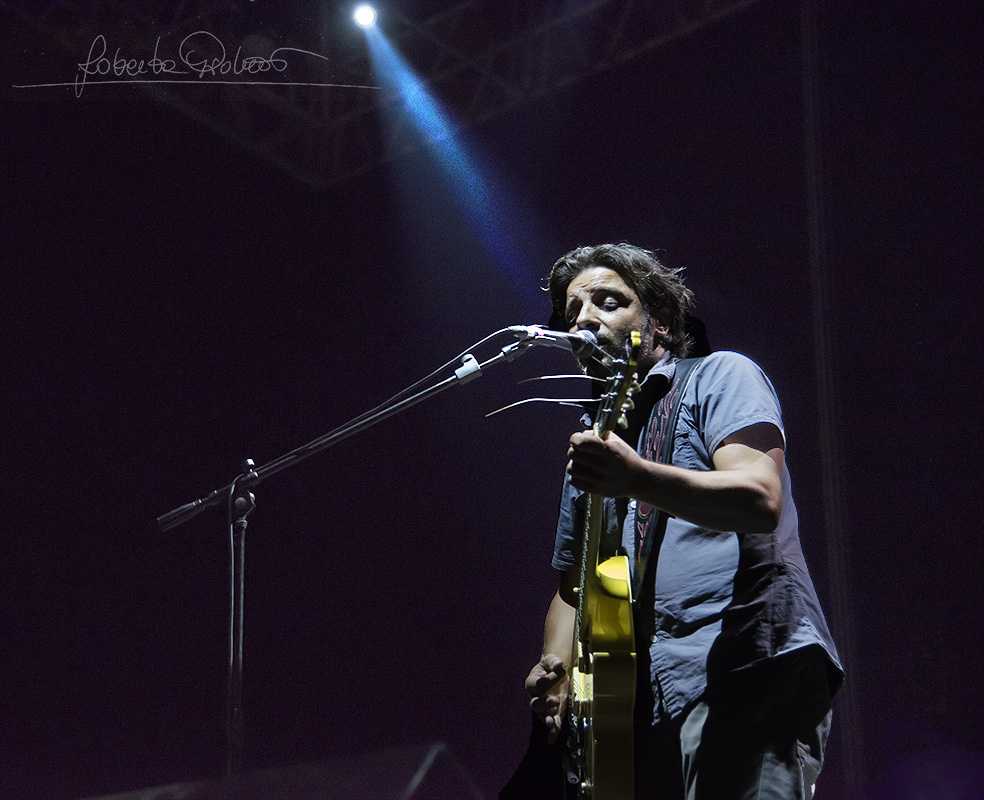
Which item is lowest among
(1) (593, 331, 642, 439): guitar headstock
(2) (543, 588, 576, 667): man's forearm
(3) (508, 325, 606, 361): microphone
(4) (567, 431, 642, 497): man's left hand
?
(2) (543, 588, 576, 667): man's forearm

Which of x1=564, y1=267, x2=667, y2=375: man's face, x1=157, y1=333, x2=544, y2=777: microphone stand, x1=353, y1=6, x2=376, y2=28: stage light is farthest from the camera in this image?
x1=353, y1=6, x2=376, y2=28: stage light

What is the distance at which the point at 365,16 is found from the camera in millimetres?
3420

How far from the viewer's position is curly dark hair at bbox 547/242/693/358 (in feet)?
6.68

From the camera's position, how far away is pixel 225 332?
3.27 m

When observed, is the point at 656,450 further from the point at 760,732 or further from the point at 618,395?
the point at 760,732

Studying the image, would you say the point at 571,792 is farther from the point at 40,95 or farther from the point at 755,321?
the point at 40,95

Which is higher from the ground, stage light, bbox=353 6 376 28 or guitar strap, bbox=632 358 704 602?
stage light, bbox=353 6 376 28

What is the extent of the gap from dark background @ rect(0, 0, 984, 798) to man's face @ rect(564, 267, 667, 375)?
1.19 m

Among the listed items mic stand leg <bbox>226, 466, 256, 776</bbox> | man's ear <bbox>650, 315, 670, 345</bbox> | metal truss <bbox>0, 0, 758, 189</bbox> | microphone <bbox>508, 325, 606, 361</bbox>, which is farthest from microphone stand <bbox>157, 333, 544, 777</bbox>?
metal truss <bbox>0, 0, 758, 189</bbox>

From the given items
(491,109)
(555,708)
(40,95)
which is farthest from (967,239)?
(40,95)

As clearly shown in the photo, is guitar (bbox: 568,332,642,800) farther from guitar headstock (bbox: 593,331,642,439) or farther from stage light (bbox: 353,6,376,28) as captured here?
stage light (bbox: 353,6,376,28)

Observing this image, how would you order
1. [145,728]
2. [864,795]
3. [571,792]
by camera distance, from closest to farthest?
Result: [571,792] < [864,795] < [145,728]

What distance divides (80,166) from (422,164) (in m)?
1.28
